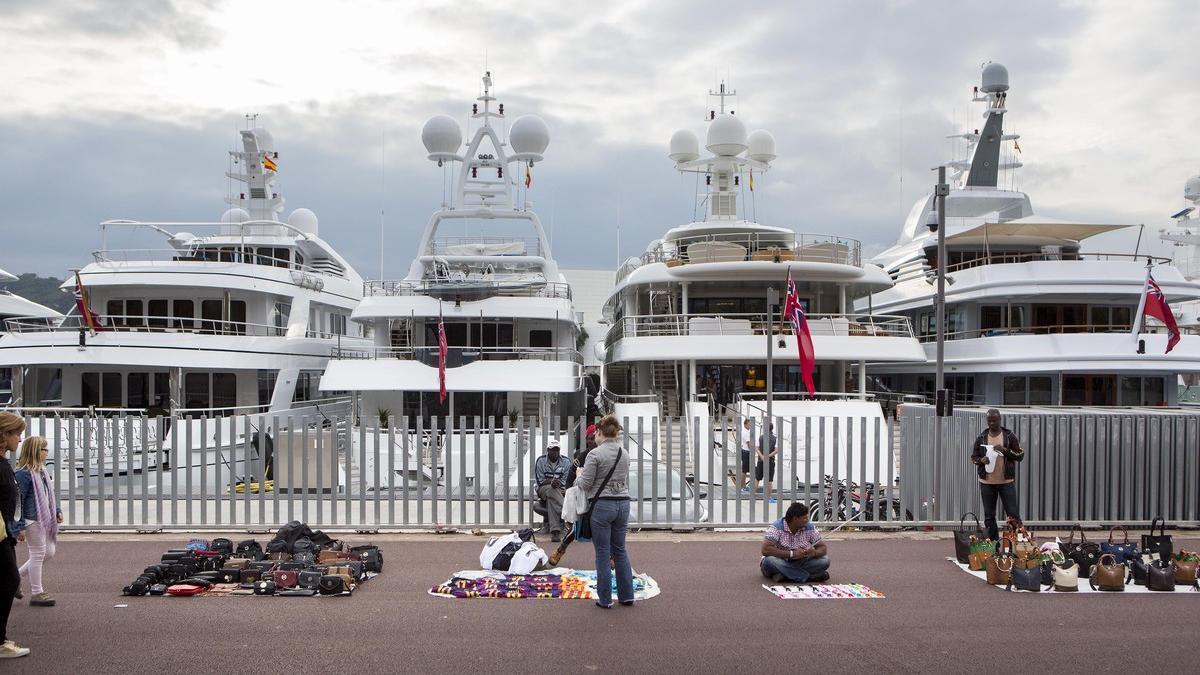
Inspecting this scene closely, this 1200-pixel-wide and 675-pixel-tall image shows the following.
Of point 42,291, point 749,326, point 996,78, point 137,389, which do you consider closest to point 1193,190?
point 996,78

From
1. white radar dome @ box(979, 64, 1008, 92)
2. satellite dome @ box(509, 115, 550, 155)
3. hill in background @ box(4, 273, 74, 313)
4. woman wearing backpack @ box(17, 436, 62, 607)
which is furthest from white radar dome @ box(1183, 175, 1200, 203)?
hill in background @ box(4, 273, 74, 313)

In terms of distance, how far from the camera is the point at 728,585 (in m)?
8.77

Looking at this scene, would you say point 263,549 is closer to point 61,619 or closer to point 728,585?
point 61,619

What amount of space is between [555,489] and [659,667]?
14.7 ft

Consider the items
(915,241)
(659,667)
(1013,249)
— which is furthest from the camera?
(915,241)

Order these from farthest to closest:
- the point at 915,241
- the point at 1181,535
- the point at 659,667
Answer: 1. the point at 915,241
2. the point at 1181,535
3. the point at 659,667

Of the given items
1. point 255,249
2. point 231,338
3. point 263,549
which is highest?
point 255,249

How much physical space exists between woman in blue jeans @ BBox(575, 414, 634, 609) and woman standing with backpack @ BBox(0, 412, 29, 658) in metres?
4.12

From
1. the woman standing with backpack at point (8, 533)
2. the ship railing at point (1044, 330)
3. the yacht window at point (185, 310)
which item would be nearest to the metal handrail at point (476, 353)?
the yacht window at point (185, 310)

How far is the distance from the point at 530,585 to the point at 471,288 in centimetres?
1648

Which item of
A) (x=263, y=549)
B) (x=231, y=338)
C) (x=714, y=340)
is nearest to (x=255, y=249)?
(x=231, y=338)

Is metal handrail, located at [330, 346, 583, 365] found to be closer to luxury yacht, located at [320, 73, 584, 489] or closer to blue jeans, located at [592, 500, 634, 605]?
luxury yacht, located at [320, 73, 584, 489]

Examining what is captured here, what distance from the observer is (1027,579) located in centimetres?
842

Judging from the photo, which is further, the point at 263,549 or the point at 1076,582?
the point at 263,549
